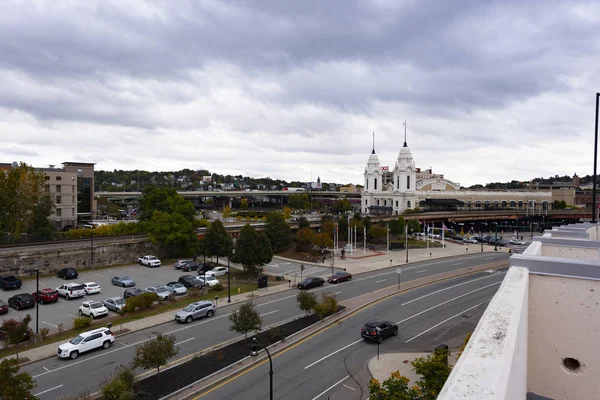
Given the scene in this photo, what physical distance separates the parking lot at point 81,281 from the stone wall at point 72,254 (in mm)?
1932

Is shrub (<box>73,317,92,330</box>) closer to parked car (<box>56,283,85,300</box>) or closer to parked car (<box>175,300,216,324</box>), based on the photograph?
parked car (<box>175,300,216,324</box>)

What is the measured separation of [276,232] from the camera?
2063 inches

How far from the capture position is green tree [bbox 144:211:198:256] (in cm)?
4812

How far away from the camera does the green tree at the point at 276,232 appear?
52.2 m

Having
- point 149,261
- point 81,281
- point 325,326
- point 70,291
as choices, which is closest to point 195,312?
point 325,326

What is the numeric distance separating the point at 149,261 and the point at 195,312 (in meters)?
22.1

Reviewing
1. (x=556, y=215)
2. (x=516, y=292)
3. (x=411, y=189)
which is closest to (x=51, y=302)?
(x=516, y=292)

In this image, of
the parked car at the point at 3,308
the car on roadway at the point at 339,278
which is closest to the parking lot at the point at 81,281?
the parked car at the point at 3,308

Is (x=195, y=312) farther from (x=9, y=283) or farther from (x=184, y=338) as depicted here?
(x=9, y=283)

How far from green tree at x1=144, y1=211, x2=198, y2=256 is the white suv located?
1042 inches

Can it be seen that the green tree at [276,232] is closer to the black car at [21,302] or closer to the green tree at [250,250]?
the green tree at [250,250]

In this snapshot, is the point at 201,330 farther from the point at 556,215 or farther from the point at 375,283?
the point at 556,215

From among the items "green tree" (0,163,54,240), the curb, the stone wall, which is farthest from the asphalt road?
"green tree" (0,163,54,240)

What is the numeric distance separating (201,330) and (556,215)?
115934 mm
